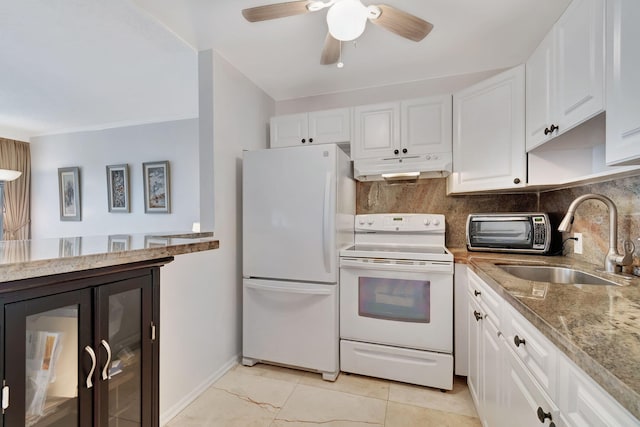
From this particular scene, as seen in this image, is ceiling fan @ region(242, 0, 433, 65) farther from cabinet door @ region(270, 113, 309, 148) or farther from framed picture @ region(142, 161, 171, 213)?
framed picture @ region(142, 161, 171, 213)

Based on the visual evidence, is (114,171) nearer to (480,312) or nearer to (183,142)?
(183,142)

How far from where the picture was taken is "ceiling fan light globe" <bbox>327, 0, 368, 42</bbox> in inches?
51.4

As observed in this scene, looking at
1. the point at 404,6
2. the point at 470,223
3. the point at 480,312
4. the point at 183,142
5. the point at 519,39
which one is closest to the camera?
→ the point at 480,312

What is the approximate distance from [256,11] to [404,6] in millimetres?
870

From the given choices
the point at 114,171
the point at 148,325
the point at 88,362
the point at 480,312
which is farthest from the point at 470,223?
the point at 114,171

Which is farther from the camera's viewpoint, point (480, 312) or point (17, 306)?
point (480, 312)

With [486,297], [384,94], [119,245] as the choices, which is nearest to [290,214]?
[119,245]

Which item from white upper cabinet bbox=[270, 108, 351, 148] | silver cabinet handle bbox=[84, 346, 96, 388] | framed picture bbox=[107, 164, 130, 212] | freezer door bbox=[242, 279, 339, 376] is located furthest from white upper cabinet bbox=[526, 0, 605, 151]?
framed picture bbox=[107, 164, 130, 212]

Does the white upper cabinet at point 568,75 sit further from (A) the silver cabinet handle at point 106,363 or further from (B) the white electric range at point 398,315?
(A) the silver cabinet handle at point 106,363

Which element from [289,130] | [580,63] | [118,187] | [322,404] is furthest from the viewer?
[118,187]

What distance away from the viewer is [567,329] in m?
0.71

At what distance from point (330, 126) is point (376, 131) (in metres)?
0.41

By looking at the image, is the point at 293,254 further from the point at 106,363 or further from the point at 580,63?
the point at 580,63

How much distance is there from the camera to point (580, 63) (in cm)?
124
